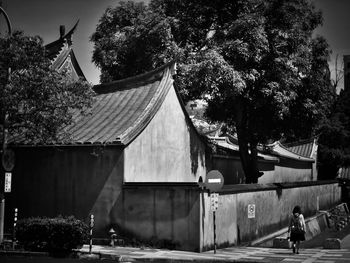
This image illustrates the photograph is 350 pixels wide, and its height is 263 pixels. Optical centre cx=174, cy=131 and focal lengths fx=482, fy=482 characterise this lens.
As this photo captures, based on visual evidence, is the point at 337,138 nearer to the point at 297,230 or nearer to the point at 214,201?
the point at 297,230

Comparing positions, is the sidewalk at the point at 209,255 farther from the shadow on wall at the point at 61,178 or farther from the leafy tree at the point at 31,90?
the leafy tree at the point at 31,90

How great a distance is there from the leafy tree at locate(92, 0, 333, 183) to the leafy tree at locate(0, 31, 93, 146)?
9.34 meters

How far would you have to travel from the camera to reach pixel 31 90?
56.1ft

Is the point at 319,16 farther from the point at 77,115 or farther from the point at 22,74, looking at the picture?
the point at 22,74

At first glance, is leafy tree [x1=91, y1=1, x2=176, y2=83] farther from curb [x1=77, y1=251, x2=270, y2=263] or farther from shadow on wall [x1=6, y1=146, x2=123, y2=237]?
curb [x1=77, y1=251, x2=270, y2=263]

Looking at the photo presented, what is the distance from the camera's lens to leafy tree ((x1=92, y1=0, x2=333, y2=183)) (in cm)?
2578

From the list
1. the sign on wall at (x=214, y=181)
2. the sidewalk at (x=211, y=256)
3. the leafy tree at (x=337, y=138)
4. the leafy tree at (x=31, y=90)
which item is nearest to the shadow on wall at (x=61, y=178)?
the leafy tree at (x=31, y=90)

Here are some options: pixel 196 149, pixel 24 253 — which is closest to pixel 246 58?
pixel 196 149

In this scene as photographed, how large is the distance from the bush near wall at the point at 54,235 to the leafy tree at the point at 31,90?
323cm

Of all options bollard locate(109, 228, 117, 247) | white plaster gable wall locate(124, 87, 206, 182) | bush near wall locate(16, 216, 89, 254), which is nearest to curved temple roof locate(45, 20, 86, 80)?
white plaster gable wall locate(124, 87, 206, 182)

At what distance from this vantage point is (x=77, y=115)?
2261 centimetres

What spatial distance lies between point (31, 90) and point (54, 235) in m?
5.15

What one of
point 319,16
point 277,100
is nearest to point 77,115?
point 277,100

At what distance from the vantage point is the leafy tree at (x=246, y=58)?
2578 centimetres
